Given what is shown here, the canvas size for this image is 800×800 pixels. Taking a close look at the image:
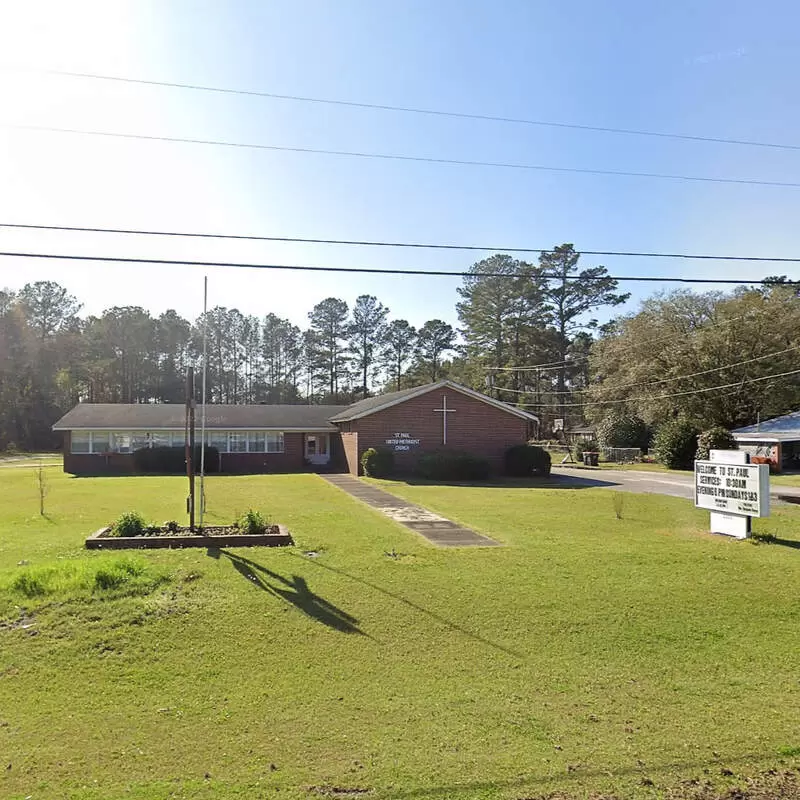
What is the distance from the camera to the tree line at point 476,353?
4222 centimetres

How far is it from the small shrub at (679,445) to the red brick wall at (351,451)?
63.2 ft

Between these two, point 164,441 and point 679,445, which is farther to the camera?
point 679,445

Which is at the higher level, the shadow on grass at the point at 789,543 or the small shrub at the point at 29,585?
the small shrub at the point at 29,585

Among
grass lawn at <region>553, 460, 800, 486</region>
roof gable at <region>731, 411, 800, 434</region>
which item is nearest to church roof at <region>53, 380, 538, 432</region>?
grass lawn at <region>553, 460, 800, 486</region>

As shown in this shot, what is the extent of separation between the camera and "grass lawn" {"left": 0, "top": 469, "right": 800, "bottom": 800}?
412cm

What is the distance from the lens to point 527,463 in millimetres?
30141

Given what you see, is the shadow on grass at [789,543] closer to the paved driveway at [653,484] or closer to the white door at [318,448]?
the paved driveway at [653,484]

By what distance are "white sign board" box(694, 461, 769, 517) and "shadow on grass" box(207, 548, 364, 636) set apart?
358 inches

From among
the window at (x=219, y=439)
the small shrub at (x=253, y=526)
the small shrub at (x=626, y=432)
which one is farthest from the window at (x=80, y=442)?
the small shrub at (x=626, y=432)

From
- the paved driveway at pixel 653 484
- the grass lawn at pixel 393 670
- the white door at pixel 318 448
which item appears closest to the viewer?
the grass lawn at pixel 393 670

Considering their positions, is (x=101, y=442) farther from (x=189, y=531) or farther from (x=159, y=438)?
(x=189, y=531)

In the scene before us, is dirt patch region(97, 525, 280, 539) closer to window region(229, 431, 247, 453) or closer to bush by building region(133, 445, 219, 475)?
bush by building region(133, 445, 219, 475)

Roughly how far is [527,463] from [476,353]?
Result: 129 ft

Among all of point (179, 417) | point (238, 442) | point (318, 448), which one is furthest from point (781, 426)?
point (179, 417)
